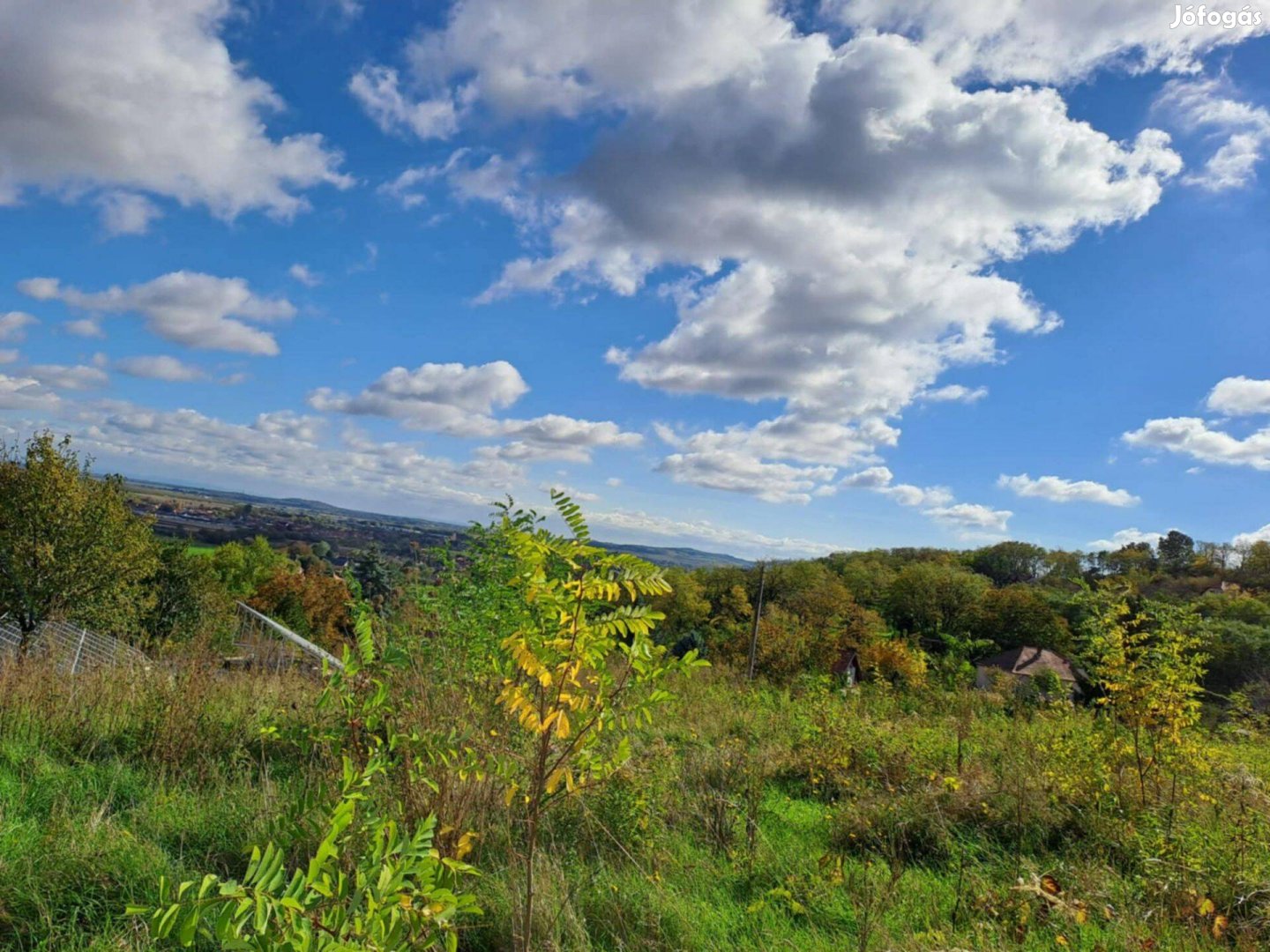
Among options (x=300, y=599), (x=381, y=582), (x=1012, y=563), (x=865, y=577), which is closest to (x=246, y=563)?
(x=300, y=599)

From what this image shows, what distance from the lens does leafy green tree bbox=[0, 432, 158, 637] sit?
24.0 meters

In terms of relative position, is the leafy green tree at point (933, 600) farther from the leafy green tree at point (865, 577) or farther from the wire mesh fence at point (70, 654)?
the wire mesh fence at point (70, 654)

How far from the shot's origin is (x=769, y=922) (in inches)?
125

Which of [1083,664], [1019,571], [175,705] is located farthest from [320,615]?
[1019,571]

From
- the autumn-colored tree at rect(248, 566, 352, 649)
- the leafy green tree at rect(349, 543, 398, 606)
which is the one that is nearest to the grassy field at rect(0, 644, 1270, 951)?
the leafy green tree at rect(349, 543, 398, 606)

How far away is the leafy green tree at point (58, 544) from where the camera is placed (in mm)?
23953

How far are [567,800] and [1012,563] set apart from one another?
7286 centimetres

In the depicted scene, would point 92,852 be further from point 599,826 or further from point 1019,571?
point 1019,571

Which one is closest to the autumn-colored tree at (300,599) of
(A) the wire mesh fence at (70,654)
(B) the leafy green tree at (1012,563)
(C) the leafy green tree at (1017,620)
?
(A) the wire mesh fence at (70,654)

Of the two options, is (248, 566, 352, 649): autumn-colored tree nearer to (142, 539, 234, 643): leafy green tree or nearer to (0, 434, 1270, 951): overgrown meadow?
(142, 539, 234, 643): leafy green tree

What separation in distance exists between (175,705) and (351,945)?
469 cm

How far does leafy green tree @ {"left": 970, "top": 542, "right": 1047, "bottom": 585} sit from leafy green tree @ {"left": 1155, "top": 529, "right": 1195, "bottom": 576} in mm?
9343

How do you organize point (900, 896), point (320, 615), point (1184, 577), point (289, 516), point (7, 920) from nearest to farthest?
point (7, 920)
point (900, 896)
point (320, 615)
point (1184, 577)
point (289, 516)

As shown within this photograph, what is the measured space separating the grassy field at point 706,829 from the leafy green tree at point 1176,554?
6498 centimetres
